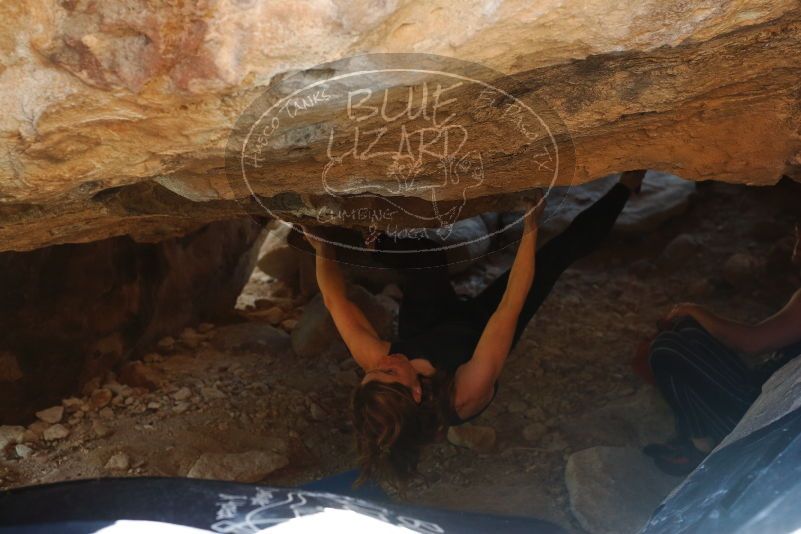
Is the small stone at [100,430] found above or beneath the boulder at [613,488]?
above

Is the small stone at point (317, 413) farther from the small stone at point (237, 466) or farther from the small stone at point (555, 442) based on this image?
the small stone at point (555, 442)

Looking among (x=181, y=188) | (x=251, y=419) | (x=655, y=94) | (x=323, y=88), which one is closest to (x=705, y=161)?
(x=655, y=94)

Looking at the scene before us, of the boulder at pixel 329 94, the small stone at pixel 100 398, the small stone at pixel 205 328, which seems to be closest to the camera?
the boulder at pixel 329 94

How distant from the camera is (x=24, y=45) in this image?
0.95 meters

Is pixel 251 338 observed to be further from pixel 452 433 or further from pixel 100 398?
pixel 452 433

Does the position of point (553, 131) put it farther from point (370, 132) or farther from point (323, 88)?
point (323, 88)

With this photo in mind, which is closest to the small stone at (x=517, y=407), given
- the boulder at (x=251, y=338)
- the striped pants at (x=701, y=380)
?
the striped pants at (x=701, y=380)

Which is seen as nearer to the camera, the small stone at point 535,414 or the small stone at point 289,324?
the small stone at point 535,414

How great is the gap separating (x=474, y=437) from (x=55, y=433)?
123cm

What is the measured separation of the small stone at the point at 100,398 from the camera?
240cm

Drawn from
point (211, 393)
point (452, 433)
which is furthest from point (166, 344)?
point (452, 433)

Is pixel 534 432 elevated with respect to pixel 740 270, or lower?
lower

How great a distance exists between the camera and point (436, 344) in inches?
83.4

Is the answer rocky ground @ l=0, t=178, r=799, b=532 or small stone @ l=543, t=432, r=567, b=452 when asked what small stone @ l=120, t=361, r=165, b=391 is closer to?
rocky ground @ l=0, t=178, r=799, b=532
